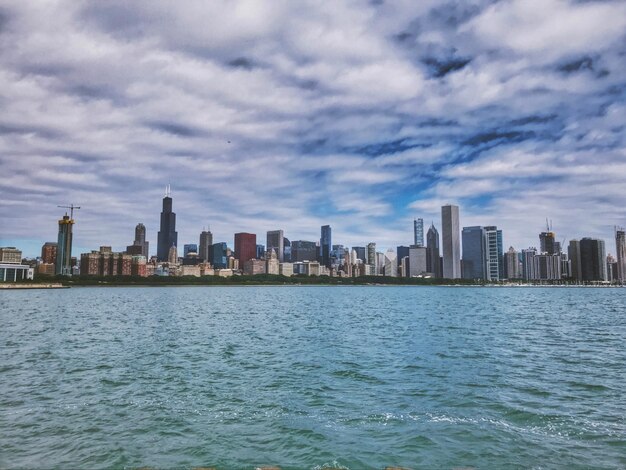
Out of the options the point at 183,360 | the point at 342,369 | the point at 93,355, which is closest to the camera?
the point at 342,369

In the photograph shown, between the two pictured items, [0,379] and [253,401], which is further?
[0,379]

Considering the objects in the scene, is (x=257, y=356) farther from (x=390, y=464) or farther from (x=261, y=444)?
(x=390, y=464)

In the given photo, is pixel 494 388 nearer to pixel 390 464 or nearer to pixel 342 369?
pixel 342 369

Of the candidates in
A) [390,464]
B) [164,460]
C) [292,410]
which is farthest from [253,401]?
[390,464]

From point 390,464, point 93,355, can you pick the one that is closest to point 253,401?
point 390,464

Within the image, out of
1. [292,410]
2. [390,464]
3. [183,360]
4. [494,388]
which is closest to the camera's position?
[390,464]

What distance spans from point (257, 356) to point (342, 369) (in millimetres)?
8395

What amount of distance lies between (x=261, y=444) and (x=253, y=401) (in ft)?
18.9

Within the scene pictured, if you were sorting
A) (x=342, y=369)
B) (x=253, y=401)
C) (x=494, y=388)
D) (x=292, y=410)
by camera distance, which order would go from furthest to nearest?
(x=342, y=369) → (x=494, y=388) → (x=253, y=401) → (x=292, y=410)

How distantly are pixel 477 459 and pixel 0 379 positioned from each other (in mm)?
27424

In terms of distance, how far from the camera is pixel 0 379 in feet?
88.7

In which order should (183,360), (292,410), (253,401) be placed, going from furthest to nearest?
(183,360) < (253,401) < (292,410)

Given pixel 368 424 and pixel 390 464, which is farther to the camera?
pixel 368 424

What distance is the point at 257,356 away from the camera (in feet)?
117
